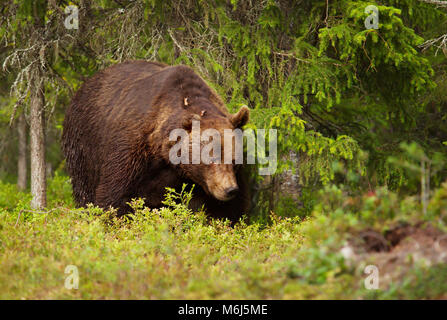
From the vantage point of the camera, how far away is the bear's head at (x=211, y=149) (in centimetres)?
701

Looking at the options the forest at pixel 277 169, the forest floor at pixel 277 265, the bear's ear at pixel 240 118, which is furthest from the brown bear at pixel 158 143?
the forest floor at pixel 277 265

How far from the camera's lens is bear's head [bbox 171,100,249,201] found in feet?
23.0

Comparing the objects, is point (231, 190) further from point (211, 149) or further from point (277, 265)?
point (277, 265)

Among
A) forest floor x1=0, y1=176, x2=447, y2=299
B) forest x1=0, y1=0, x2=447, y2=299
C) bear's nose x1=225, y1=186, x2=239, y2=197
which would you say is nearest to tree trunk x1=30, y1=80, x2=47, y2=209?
forest x1=0, y1=0, x2=447, y2=299

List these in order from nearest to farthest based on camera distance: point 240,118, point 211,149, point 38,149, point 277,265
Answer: point 277,265 < point 211,149 < point 240,118 < point 38,149

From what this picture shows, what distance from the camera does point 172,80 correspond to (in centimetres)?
796

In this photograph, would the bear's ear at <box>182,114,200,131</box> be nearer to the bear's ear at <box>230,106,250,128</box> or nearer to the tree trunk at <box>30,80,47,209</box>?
the bear's ear at <box>230,106,250,128</box>

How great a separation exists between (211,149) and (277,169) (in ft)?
5.60

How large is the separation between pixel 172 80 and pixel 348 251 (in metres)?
4.41

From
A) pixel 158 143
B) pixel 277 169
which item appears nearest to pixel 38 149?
pixel 158 143

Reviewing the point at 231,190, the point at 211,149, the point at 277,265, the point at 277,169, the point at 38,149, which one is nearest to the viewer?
the point at 277,265

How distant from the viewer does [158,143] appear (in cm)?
758

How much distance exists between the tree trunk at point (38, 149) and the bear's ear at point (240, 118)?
4375 mm

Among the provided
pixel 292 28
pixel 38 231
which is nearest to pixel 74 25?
pixel 292 28
